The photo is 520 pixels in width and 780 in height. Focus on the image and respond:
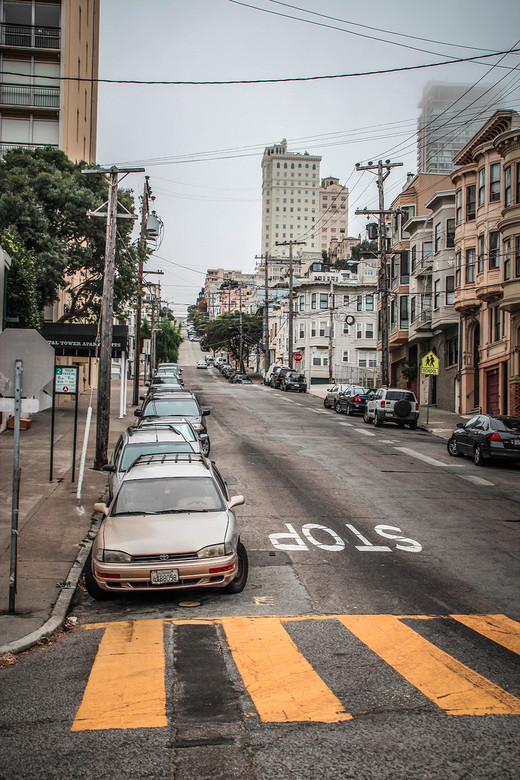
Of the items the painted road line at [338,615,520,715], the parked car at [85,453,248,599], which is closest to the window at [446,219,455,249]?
the parked car at [85,453,248,599]

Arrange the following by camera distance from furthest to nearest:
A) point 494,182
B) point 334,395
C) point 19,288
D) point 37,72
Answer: point 37,72 → point 334,395 → point 494,182 → point 19,288

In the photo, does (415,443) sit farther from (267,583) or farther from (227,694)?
(227,694)

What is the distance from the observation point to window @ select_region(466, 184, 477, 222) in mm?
37469

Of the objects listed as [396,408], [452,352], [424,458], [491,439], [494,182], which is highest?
[494,182]

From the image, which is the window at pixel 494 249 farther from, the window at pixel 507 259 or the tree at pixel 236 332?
the tree at pixel 236 332

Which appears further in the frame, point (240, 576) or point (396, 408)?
point (396, 408)

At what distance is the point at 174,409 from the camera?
21.5 m

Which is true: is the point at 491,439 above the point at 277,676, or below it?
above

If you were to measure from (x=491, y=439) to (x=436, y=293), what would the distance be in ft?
75.8

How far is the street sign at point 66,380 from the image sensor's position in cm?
1661

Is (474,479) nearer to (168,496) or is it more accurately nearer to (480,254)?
(168,496)

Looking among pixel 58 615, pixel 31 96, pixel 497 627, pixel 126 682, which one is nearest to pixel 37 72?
pixel 31 96

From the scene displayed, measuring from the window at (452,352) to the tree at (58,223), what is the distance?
61.7ft

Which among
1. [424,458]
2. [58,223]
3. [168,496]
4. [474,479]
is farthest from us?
[58,223]
